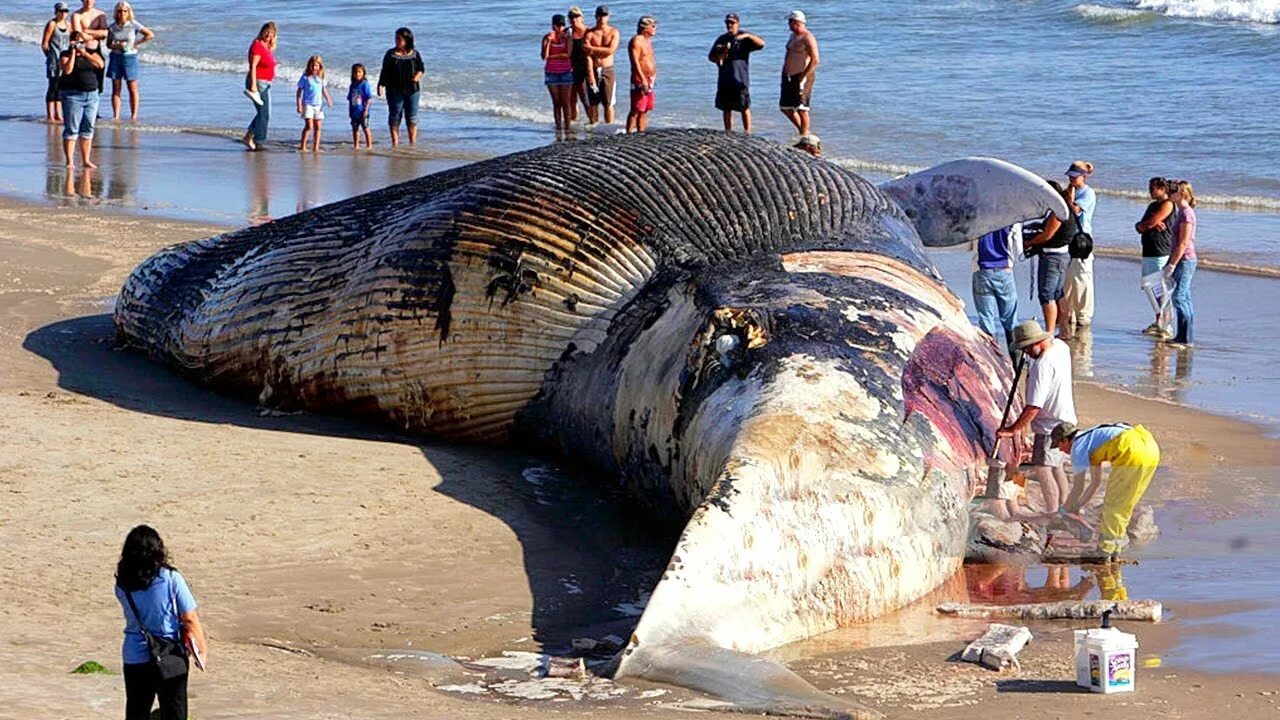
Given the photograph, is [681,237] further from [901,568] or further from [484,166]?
[901,568]

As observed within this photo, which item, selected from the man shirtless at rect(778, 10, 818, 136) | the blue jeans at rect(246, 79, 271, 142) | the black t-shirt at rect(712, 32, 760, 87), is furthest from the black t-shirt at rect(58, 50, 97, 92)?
the man shirtless at rect(778, 10, 818, 136)

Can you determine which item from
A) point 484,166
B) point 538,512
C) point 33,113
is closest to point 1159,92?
point 33,113

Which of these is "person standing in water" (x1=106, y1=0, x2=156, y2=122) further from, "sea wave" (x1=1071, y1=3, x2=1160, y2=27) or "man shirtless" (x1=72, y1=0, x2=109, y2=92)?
"sea wave" (x1=1071, y1=3, x2=1160, y2=27)

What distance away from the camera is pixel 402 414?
36.4 ft

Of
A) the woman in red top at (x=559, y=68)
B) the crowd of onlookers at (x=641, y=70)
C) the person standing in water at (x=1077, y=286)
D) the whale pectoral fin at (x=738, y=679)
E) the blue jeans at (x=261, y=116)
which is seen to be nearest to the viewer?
the whale pectoral fin at (x=738, y=679)

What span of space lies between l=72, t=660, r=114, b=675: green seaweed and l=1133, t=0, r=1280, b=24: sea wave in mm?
36957

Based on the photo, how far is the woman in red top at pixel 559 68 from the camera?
28.5m

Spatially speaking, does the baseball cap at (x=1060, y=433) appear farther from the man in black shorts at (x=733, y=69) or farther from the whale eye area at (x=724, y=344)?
the man in black shorts at (x=733, y=69)

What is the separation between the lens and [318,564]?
8594mm

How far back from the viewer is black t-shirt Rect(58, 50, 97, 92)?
2248 cm

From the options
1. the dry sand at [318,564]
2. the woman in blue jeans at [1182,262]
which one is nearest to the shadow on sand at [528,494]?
the dry sand at [318,564]

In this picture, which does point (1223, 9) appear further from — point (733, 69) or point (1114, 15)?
point (733, 69)

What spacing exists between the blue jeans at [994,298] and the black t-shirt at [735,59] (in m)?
12.5

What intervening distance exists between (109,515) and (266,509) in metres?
0.73
